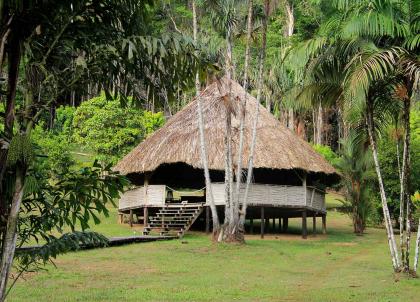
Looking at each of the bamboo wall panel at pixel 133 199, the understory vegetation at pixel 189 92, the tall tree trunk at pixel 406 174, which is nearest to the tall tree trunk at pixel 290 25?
the understory vegetation at pixel 189 92

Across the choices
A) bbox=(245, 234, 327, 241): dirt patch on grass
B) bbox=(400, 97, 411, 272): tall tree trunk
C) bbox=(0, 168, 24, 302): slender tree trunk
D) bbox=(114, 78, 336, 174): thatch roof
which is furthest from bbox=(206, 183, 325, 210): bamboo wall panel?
bbox=(0, 168, 24, 302): slender tree trunk

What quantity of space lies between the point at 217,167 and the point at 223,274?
27.4 feet

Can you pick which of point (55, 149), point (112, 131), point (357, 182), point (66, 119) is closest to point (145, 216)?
point (55, 149)

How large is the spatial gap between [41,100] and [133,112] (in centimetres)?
2433

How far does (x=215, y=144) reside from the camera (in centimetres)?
2234

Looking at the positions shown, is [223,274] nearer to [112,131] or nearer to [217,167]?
[217,167]

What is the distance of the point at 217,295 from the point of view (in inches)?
417

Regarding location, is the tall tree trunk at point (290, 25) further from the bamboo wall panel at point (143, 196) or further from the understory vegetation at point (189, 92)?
the bamboo wall panel at point (143, 196)

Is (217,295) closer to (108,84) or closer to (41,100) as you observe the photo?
(108,84)

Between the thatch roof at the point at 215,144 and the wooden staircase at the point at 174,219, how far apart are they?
143 centimetres

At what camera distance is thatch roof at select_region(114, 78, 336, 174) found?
21875 mm

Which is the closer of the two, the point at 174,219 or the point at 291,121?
the point at 174,219

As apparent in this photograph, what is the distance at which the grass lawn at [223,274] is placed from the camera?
10547 millimetres

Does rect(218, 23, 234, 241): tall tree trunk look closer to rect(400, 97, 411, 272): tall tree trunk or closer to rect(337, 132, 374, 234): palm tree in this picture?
rect(337, 132, 374, 234): palm tree
